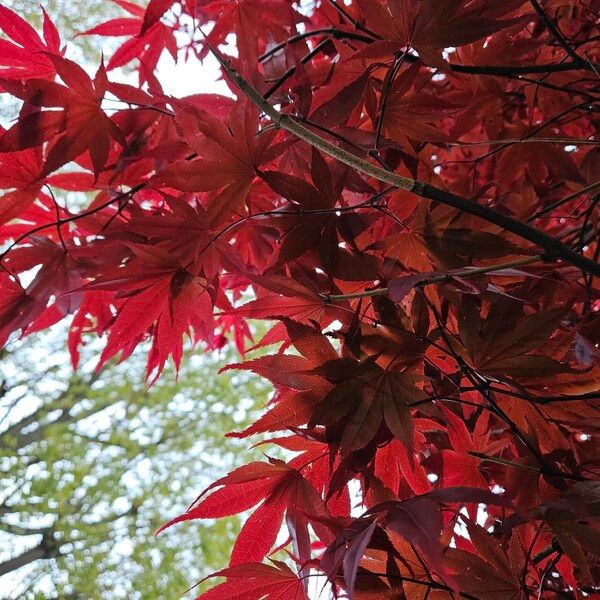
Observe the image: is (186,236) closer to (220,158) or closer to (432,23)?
(220,158)

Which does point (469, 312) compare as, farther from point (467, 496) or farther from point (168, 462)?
point (168, 462)

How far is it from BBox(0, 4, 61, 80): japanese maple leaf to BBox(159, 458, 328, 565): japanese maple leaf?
37 centimetres

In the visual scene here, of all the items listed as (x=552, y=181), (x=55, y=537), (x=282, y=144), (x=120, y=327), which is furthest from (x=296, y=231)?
(x=55, y=537)

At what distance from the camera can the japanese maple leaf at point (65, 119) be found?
1.46 ft

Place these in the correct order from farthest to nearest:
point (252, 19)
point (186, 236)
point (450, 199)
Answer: point (252, 19) < point (186, 236) < point (450, 199)

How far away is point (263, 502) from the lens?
1.30ft

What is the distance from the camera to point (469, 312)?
0.36 metres

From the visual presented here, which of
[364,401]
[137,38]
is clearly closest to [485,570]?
[364,401]

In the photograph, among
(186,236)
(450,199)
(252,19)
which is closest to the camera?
(450,199)

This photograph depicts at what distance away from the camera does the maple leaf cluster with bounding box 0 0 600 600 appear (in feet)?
1.10

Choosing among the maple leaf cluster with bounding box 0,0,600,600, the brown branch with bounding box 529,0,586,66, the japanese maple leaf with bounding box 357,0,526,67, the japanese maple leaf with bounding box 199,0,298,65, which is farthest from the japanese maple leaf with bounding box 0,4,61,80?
the brown branch with bounding box 529,0,586,66

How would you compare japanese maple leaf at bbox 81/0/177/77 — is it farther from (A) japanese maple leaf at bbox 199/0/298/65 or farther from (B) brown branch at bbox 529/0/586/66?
(B) brown branch at bbox 529/0/586/66

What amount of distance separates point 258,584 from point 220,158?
262 mm

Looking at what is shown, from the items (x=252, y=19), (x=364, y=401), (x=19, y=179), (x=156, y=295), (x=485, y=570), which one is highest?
(x=252, y=19)
